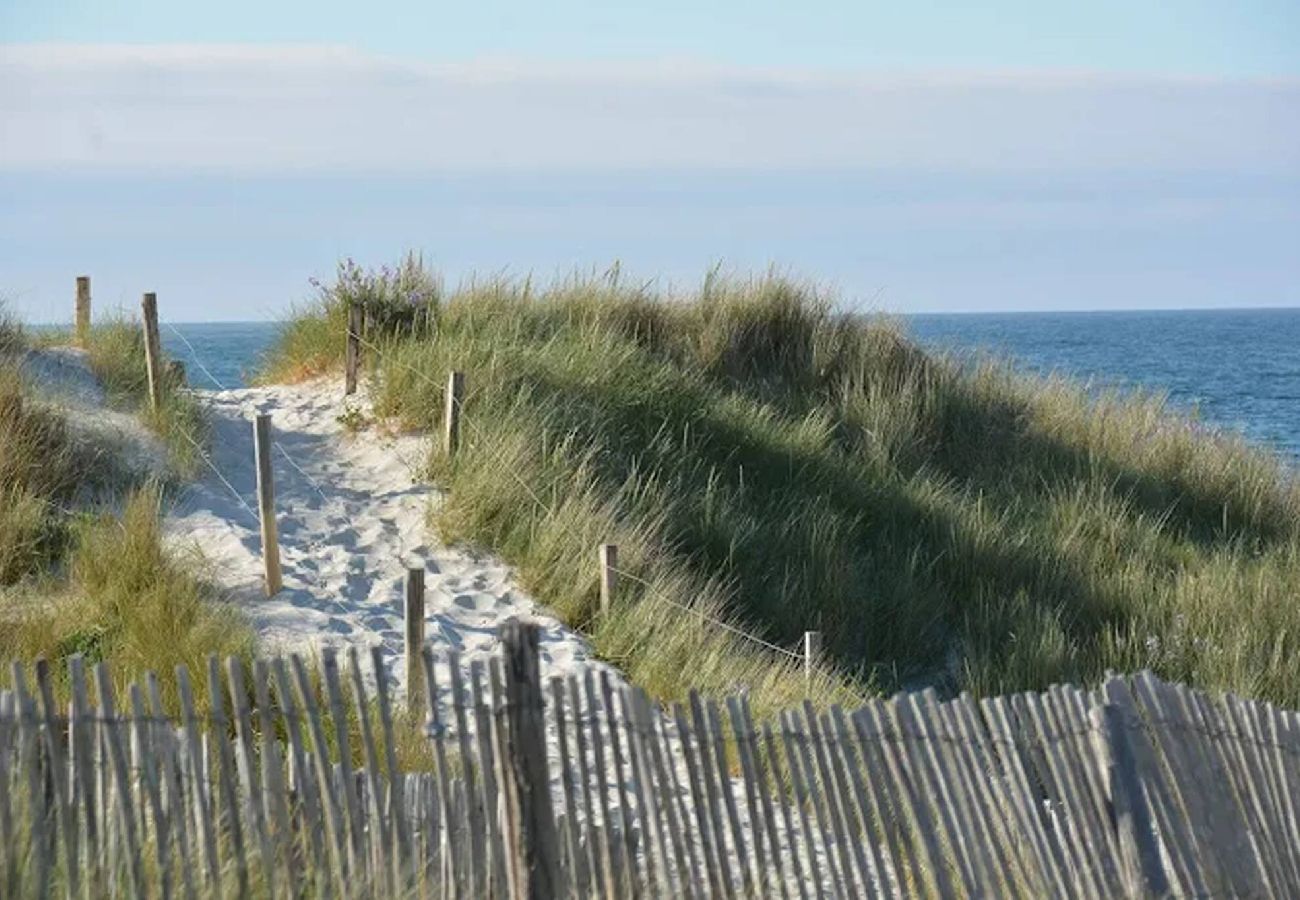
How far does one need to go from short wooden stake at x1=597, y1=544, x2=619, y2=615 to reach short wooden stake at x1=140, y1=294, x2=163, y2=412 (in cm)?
420

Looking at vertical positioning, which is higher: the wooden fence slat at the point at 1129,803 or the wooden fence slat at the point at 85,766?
the wooden fence slat at the point at 85,766

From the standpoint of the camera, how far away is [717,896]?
4805mm

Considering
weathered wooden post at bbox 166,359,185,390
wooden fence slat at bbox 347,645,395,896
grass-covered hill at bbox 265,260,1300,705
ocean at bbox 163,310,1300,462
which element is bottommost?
ocean at bbox 163,310,1300,462

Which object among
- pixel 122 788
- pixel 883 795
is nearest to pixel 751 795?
pixel 883 795

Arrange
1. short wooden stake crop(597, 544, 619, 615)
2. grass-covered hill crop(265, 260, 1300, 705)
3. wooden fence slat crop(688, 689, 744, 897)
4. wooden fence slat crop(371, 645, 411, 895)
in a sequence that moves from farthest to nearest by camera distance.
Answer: grass-covered hill crop(265, 260, 1300, 705) < short wooden stake crop(597, 544, 619, 615) < wooden fence slat crop(688, 689, 744, 897) < wooden fence slat crop(371, 645, 411, 895)

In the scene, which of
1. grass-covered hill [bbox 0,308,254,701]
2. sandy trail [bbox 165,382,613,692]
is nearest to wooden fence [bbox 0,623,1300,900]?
grass-covered hill [bbox 0,308,254,701]

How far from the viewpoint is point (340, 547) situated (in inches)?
433

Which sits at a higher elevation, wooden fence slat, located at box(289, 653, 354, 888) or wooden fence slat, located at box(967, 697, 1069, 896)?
wooden fence slat, located at box(289, 653, 354, 888)

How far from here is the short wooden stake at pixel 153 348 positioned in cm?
1234

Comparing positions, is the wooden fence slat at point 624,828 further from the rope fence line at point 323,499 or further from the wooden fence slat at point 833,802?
the rope fence line at point 323,499

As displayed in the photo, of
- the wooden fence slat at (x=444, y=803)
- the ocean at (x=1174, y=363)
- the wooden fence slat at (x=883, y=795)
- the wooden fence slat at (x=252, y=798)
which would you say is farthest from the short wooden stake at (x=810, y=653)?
the ocean at (x=1174, y=363)

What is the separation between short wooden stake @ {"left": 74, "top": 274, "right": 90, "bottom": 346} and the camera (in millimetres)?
14414

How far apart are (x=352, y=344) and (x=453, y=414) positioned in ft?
7.12

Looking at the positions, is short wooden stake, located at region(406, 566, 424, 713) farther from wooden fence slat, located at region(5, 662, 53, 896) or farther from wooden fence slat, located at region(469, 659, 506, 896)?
wooden fence slat, located at region(5, 662, 53, 896)
